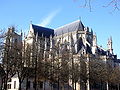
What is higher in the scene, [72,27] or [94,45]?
[72,27]

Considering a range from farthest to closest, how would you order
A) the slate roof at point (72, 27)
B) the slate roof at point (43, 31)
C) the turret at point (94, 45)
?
Answer: 1. the slate roof at point (43, 31)
2. the slate roof at point (72, 27)
3. the turret at point (94, 45)

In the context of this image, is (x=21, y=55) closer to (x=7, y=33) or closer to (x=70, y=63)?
(x=7, y=33)

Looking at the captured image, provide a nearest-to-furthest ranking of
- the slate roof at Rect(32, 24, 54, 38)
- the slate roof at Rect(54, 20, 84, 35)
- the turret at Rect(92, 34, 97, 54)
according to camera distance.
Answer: the turret at Rect(92, 34, 97, 54), the slate roof at Rect(54, 20, 84, 35), the slate roof at Rect(32, 24, 54, 38)

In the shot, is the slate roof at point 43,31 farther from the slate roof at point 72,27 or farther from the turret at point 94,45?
the turret at point 94,45

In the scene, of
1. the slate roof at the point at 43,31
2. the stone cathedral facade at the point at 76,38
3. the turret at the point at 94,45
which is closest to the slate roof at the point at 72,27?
the stone cathedral facade at the point at 76,38

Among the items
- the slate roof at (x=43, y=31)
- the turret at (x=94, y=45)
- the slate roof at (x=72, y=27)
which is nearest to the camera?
the turret at (x=94, y=45)

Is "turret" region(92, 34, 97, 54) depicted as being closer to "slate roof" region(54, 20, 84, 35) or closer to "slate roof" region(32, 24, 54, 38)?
"slate roof" region(54, 20, 84, 35)

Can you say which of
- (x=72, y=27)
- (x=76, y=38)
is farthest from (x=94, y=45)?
(x=72, y=27)

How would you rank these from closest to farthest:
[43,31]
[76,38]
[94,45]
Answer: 1. [94,45]
2. [76,38]
3. [43,31]

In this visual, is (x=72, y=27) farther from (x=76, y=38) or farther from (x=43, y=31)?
(x=43, y=31)

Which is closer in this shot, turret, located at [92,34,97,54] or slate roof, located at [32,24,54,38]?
turret, located at [92,34,97,54]

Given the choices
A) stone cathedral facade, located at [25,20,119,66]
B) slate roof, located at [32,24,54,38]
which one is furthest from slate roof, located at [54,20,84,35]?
slate roof, located at [32,24,54,38]

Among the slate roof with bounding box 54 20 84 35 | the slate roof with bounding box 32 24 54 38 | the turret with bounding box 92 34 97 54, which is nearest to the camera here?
the turret with bounding box 92 34 97 54

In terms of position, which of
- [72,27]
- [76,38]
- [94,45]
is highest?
[72,27]
